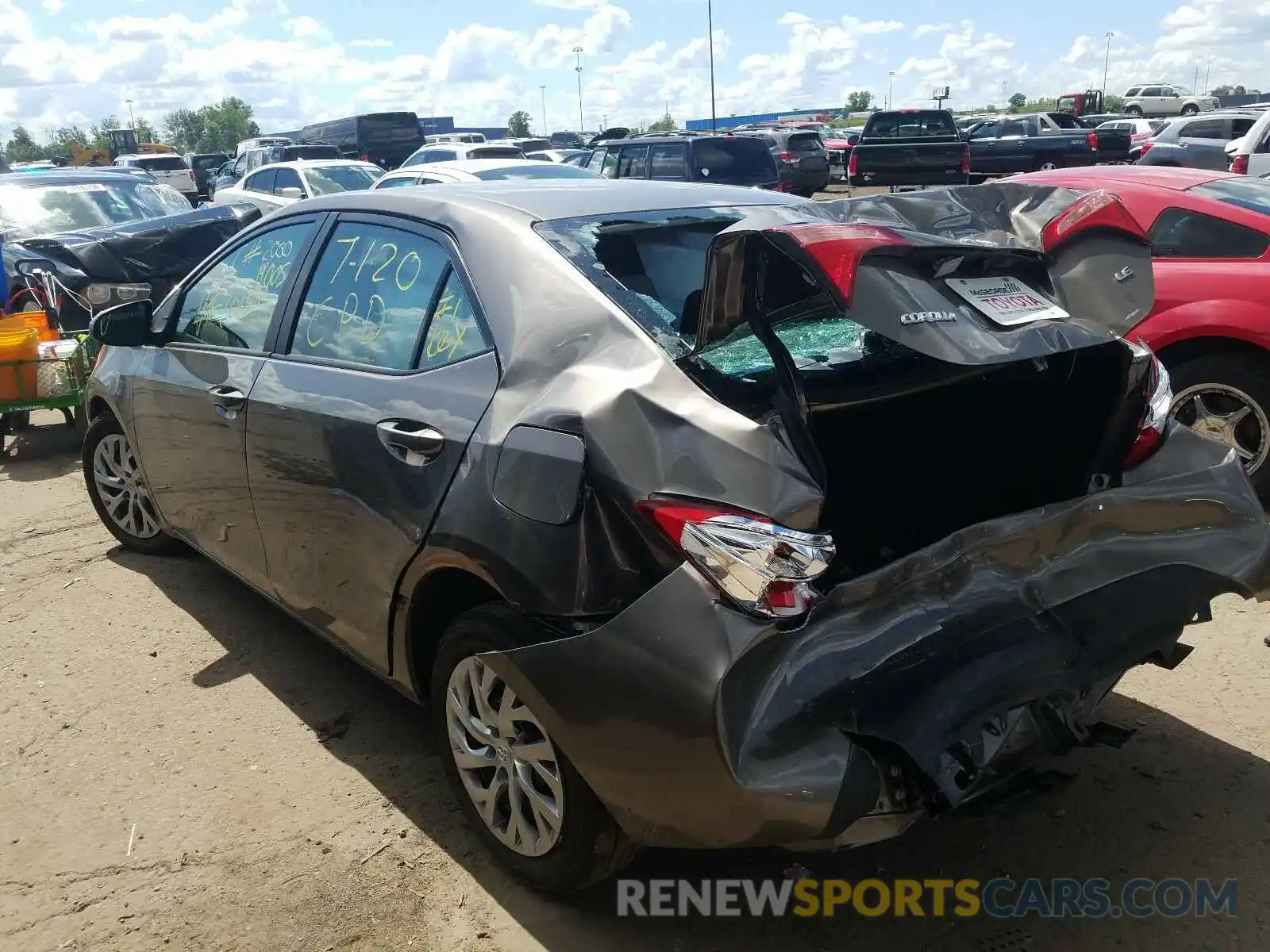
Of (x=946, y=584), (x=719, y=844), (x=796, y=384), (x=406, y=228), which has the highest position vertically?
(x=406, y=228)

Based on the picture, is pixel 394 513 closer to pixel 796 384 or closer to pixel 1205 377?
pixel 796 384

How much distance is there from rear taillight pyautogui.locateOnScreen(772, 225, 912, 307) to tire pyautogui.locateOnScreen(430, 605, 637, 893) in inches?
40.4

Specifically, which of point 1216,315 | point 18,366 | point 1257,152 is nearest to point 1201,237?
point 1216,315

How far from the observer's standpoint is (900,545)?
2.53 meters

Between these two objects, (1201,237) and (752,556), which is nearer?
(752,556)

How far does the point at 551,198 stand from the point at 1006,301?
4.52 ft

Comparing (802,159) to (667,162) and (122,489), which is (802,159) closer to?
(667,162)

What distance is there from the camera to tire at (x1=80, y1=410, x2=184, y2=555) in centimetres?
509

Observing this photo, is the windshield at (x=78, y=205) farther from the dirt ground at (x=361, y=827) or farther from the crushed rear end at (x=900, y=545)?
the crushed rear end at (x=900, y=545)

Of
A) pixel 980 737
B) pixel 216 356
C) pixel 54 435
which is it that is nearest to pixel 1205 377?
pixel 980 737

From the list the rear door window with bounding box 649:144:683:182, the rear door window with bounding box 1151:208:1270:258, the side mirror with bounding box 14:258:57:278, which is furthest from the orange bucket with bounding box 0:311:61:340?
the rear door window with bounding box 649:144:683:182

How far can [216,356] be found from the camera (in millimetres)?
3961

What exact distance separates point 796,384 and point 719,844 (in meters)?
0.98

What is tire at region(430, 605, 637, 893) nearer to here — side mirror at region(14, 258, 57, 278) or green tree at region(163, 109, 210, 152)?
side mirror at region(14, 258, 57, 278)
